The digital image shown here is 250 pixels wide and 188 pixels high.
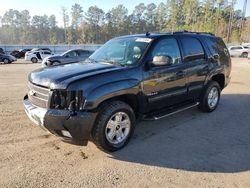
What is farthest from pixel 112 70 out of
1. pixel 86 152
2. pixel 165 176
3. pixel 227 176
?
pixel 227 176

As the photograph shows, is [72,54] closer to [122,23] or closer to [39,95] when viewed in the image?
[39,95]

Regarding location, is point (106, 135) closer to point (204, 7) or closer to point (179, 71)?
point (179, 71)

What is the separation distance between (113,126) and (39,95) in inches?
49.7

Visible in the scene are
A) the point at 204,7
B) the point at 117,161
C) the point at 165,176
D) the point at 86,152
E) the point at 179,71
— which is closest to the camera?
the point at 165,176

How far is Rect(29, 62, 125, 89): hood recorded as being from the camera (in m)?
3.99

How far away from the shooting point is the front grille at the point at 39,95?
13.4 ft

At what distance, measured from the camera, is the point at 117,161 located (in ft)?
13.8

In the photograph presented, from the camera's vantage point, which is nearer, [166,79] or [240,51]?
[166,79]

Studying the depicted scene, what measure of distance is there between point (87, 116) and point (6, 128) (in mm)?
2422

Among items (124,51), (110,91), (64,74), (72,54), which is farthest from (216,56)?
(72,54)

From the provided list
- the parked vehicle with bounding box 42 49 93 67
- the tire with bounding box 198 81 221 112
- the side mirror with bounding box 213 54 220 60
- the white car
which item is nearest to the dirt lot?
the tire with bounding box 198 81 221 112

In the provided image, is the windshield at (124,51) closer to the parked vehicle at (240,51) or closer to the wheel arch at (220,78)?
the wheel arch at (220,78)

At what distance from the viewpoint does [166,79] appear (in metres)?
5.18

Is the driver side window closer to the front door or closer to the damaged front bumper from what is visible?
the front door
